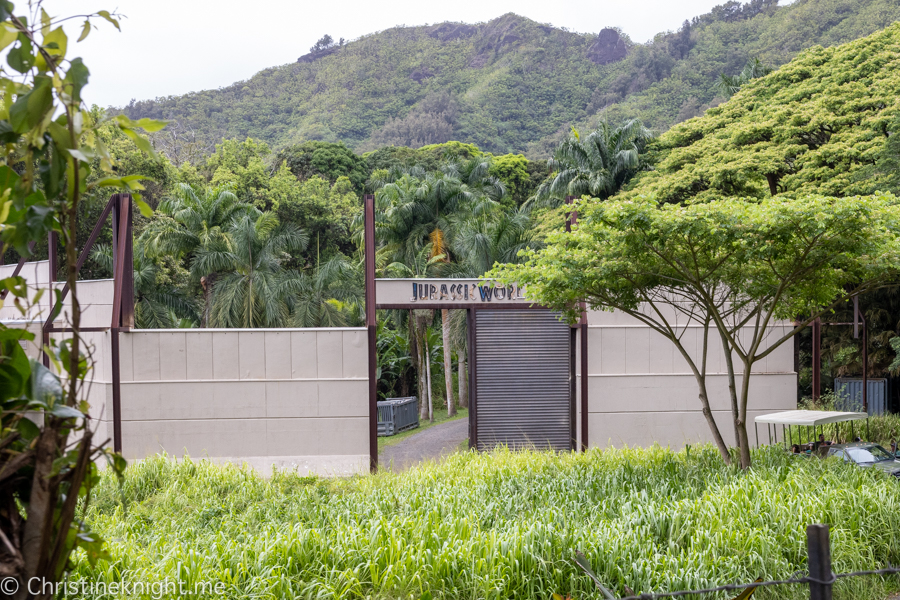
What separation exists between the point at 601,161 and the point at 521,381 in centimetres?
1815

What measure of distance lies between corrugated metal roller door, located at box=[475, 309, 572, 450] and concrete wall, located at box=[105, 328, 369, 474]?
259cm

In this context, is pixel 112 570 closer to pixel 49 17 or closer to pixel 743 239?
pixel 49 17

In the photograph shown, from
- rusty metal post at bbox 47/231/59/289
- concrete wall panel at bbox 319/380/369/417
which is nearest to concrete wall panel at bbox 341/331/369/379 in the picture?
concrete wall panel at bbox 319/380/369/417

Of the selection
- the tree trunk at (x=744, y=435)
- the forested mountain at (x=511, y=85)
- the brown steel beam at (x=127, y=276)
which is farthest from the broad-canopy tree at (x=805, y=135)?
the forested mountain at (x=511, y=85)

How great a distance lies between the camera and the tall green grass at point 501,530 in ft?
17.7

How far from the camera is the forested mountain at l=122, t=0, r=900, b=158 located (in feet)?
203

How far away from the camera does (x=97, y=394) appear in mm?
13711

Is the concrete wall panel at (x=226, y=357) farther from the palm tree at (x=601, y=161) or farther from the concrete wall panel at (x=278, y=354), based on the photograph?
the palm tree at (x=601, y=161)

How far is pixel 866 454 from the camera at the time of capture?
11258 mm

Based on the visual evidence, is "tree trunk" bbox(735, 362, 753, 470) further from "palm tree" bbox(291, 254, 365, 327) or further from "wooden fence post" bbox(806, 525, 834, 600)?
"palm tree" bbox(291, 254, 365, 327)

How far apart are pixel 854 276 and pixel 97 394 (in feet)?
46.7

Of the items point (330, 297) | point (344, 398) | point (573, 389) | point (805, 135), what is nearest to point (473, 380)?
point (573, 389)

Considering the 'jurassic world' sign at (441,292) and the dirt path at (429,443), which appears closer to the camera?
the 'jurassic world' sign at (441,292)

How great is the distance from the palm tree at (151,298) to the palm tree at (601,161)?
1640 centimetres
